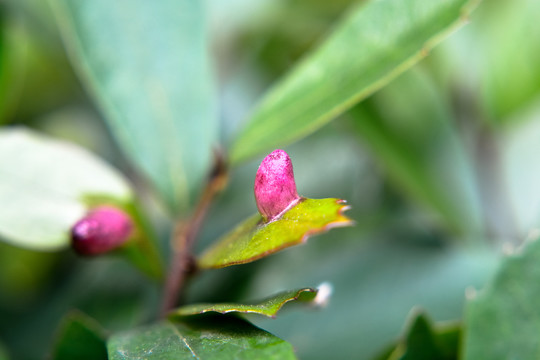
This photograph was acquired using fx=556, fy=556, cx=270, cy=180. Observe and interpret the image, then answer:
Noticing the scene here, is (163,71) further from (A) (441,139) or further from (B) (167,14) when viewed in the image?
(A) (441,139)

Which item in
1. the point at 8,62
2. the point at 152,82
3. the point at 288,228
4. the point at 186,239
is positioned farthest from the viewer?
the point at 8,62

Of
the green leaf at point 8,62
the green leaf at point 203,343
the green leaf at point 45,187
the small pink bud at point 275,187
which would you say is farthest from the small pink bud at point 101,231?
the green leaf at point 8,62

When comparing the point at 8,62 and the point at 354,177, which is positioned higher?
the point at 8,62

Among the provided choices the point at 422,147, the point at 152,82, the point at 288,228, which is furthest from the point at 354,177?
the point at 288,228

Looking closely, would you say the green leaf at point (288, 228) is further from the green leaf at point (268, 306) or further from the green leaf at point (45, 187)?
the green leaf at point (45, 187)

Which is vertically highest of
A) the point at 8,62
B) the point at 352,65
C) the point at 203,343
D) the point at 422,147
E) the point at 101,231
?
the point at 8,62

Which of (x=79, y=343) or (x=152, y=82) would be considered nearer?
(x=79, y=343)

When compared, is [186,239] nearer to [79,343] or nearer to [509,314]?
[79,343]

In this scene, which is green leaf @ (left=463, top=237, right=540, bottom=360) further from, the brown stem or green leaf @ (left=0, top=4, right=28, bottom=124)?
green leaf @ (left=0, top=4, right=28, bottom=124)
